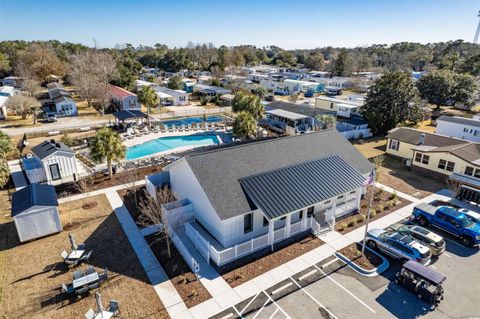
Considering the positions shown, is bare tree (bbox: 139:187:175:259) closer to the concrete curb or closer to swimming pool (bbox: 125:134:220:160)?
the concrete curb

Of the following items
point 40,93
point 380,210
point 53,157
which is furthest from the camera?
point 40,93

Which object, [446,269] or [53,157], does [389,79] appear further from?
[53,157]

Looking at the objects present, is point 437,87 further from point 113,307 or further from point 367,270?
point 113,307

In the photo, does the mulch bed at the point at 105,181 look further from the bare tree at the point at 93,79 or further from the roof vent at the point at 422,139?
the bare tree at the point at 93,79

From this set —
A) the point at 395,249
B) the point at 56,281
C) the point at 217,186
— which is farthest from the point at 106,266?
the point at 395,249

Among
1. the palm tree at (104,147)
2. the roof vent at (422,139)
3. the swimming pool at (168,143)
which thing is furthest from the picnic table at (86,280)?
the roof vent at (422,139)
